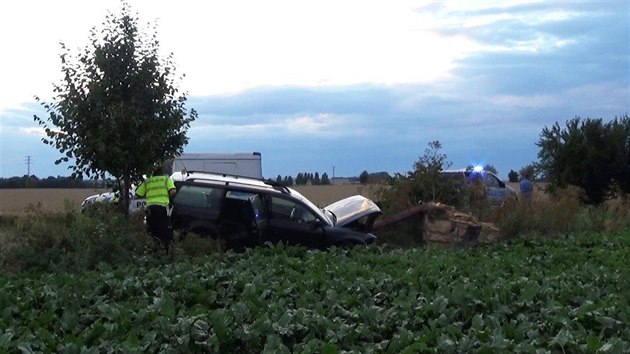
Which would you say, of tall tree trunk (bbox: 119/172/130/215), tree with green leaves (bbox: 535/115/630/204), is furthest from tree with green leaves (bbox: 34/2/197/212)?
tree with green leaves (bbox: 535/115/630/204)

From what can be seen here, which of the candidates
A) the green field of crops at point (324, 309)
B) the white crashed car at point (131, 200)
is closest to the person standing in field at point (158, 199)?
the white crashed car at point (131, 200)

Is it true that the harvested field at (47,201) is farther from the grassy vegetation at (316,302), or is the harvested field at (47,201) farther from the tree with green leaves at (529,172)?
the tree with green leaves at (529,172)

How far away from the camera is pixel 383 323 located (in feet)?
21.8

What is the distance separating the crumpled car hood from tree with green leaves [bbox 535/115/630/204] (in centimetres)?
1606

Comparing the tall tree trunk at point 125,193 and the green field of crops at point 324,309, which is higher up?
the tall tree trunk at point 125,193

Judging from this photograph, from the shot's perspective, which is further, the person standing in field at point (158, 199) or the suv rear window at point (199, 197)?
the suv rear window at point (199, 197)

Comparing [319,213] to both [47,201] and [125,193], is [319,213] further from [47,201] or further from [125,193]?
[47,201]

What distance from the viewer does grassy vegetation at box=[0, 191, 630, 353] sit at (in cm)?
609

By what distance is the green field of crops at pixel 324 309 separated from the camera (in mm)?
6051

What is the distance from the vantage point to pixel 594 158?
→ 110 ft

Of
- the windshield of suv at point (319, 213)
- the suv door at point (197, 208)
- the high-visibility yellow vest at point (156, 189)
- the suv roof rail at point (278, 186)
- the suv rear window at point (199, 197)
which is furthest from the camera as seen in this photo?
the suv roof rail at point (278, 186)

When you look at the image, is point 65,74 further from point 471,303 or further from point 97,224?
point 471,303

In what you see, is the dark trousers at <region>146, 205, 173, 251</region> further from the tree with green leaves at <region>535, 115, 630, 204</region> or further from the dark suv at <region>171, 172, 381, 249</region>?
the tree with green leaves at <region>535, 115, 630, 204</region>

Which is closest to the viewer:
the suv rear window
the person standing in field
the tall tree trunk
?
the person standing in field
